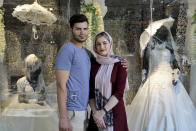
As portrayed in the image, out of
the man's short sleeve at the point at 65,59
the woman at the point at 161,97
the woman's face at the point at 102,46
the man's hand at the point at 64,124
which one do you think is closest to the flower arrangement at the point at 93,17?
the woman at the point at 161,97

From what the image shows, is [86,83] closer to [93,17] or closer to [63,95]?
[63,95]

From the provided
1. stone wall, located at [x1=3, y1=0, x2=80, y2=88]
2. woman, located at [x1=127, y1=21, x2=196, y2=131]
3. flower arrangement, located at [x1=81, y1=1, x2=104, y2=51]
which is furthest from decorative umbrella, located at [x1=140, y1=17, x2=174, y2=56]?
stone wall, located at [x1=3, y1=0, x2=80, y2=88]

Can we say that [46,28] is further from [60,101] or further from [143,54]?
[60,101]

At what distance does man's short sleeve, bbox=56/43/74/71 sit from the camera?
157 cm

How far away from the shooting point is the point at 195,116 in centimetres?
287

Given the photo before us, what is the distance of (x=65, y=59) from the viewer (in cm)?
158

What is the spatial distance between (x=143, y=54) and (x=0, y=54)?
1845mm

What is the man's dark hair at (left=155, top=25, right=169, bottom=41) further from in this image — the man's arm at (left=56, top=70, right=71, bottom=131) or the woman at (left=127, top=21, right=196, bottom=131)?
the man's arm at (left=56, top=70, right=71, bottom=131)

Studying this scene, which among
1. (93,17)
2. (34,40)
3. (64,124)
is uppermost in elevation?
(93,17)

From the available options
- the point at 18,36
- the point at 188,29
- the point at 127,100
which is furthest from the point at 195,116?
the point at 18,36

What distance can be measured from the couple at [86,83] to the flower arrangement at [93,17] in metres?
1.22

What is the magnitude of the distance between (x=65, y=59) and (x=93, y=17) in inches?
59.1

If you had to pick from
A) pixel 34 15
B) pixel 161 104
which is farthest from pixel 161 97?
pixel 34 15

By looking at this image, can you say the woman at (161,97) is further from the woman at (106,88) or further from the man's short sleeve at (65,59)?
the man's short sleeve at (65,59)
